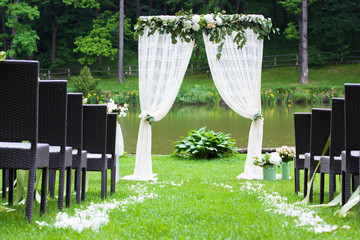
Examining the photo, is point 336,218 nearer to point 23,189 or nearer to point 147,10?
point 23,189

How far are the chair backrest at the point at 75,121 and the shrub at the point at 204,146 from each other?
583 cm

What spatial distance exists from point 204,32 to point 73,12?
29.3m

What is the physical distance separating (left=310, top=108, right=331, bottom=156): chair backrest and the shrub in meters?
5.20

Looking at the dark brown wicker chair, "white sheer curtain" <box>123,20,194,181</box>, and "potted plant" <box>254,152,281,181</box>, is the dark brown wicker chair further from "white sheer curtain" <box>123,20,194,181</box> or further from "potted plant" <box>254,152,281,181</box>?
"potted plant" <box>254,152,281,181</box>

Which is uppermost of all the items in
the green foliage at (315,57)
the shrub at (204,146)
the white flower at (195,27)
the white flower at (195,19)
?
the green foliage at (315,57)

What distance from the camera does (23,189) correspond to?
4.29 metres

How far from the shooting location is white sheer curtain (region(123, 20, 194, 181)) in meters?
7.92

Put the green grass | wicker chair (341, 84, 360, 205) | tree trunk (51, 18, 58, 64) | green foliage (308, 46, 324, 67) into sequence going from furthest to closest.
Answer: tree trunk (51, 18, 58, 64), green foliage (308, 46, 324, 67), wicker chair (341, 84, 360, 205), the green grass

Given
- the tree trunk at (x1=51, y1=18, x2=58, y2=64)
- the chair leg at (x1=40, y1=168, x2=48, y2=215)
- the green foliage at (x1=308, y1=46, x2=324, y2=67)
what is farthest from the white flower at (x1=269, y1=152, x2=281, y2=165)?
the tree trunk at (x1=51, y1=18, x2=58, y2=64)

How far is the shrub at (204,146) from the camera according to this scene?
34.3ft

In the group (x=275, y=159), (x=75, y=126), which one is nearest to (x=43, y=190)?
(x=75, y=126)

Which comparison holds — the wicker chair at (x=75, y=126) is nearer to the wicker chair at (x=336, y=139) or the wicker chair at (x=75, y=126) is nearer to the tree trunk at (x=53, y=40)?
the wicker chair at (x=336, y=139)

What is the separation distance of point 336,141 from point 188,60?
150 inches

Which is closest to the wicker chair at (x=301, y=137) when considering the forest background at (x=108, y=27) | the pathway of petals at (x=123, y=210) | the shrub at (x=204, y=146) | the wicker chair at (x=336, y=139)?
the pathway of petals at (x=123, y=210)
